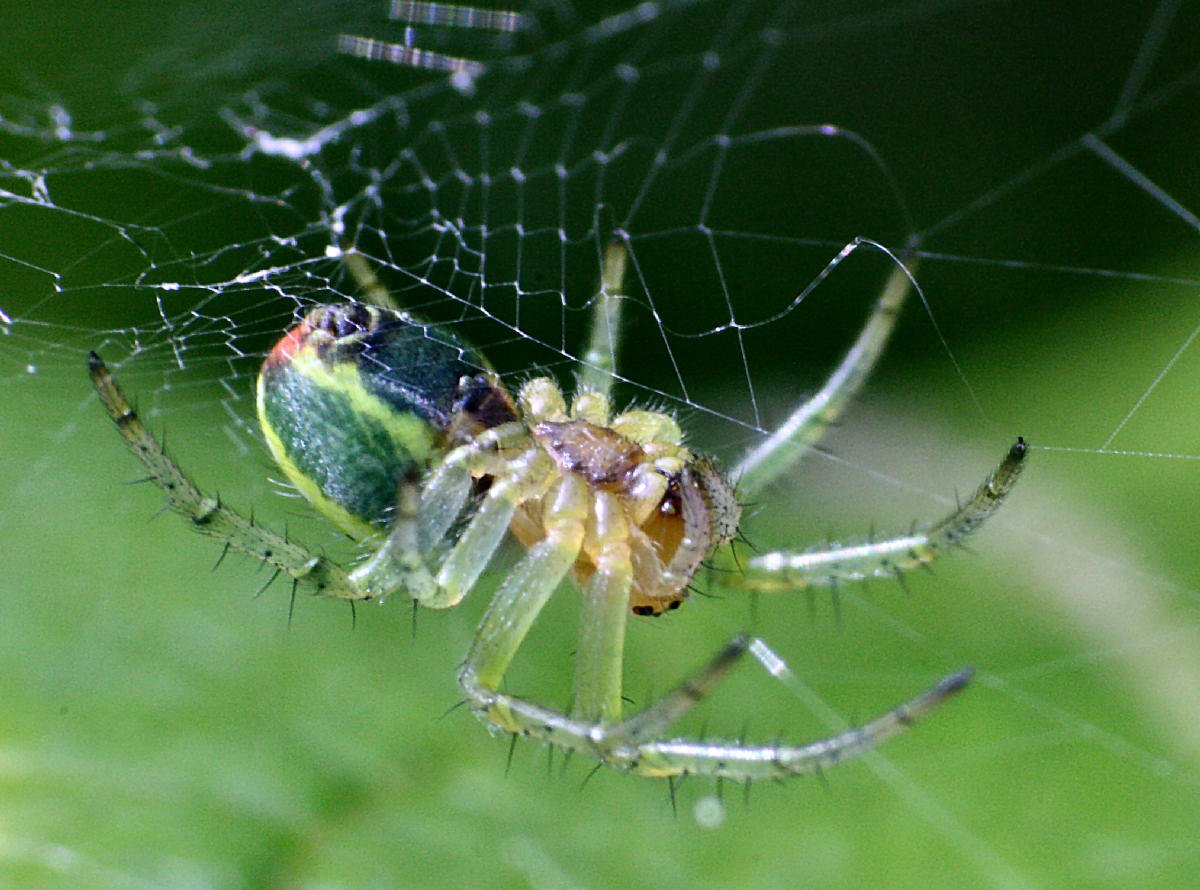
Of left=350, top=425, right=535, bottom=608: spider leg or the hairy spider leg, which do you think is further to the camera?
left=350, top=425, right=535, bottom=608: spider leg

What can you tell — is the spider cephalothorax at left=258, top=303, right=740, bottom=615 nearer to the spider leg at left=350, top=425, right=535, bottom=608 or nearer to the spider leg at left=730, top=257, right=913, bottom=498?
the spider leg at left=350, top=425, right=535, bottom=608

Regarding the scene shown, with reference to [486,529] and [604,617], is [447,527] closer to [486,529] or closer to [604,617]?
[486,529]

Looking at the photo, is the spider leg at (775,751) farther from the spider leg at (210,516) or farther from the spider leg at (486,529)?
the spider leg at (210,516)

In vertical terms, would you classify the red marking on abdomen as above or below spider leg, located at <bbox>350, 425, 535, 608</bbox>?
above

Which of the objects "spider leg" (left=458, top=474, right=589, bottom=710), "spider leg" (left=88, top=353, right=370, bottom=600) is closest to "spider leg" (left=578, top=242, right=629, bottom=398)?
"spider leg" (left=458, top=474, right=589, bottom=710)

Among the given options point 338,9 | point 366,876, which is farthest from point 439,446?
point 338,9

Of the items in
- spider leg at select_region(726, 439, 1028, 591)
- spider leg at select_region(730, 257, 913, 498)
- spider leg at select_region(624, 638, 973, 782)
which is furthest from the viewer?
spider leg at select_region(730, 257, 913, 498)

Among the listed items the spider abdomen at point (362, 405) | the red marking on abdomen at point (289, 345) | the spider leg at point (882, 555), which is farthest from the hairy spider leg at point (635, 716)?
the red marking on abdomen at point (289, 345)

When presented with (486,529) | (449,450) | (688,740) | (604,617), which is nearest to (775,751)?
(688,740)
